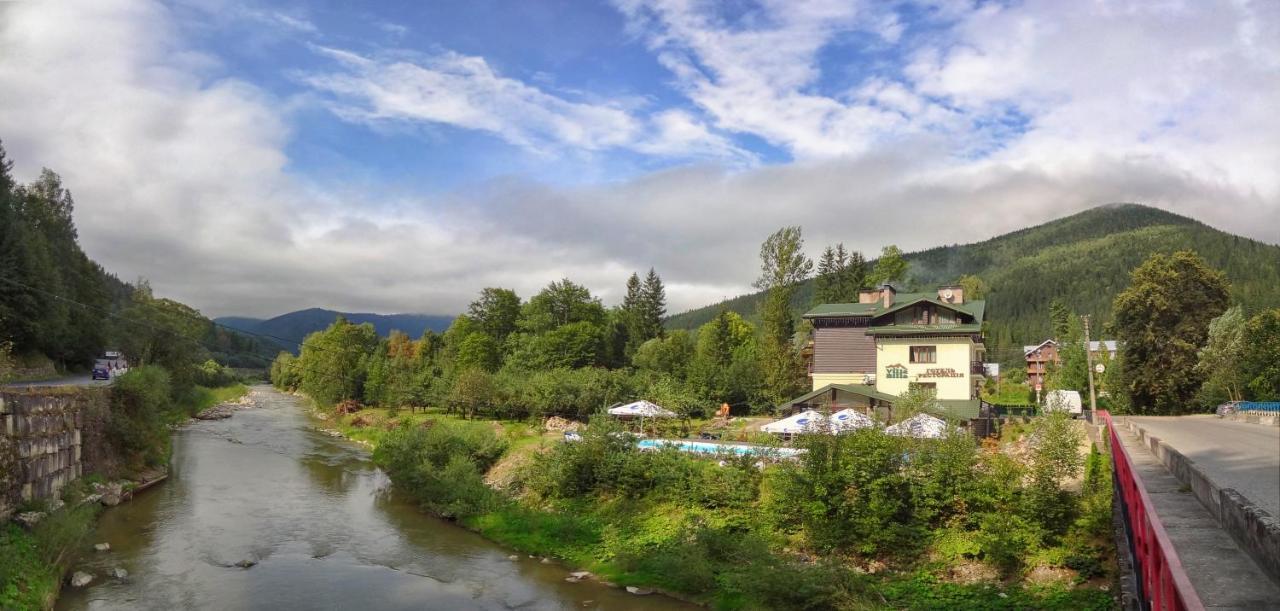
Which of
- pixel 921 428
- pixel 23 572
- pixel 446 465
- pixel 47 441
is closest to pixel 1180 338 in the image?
pixel 921 428

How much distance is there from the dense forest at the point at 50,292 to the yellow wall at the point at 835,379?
4462 cm

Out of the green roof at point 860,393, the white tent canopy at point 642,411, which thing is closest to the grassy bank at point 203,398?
the white tent canopy at point 642,411

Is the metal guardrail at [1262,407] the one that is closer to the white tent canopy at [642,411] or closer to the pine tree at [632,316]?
the white tent canopy at [642,411]

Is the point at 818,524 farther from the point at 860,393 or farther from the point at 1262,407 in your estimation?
the point at 1262,407

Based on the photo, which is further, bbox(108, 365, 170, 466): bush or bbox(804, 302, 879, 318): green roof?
bbox(804, 302, 879, 318): green roof

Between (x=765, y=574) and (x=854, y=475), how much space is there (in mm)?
5284

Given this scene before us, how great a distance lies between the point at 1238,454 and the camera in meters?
25.2

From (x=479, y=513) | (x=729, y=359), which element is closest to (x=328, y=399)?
(x=729, y=359)

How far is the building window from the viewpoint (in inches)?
1852

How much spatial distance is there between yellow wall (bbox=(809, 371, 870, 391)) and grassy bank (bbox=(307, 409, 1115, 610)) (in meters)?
19.6

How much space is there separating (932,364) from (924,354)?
0.81 metres

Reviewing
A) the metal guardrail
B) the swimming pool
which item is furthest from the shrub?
the metal guardrail

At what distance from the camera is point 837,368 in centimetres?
5478

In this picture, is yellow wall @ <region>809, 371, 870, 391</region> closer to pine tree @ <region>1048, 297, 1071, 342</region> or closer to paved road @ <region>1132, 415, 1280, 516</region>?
paved road @ <region>1132, 415, 1280, 516</region>
